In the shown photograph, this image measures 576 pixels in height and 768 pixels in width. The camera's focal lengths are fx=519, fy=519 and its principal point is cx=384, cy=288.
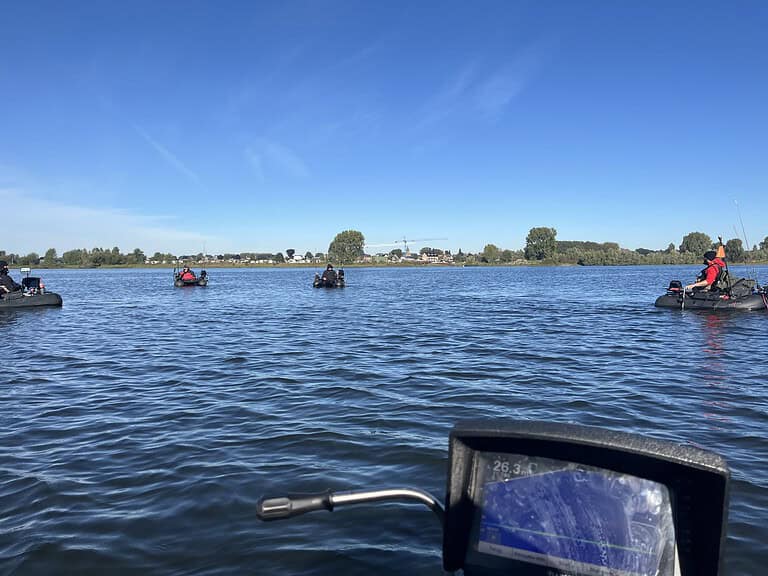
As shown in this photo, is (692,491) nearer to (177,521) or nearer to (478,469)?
(478,469)

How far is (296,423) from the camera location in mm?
7707

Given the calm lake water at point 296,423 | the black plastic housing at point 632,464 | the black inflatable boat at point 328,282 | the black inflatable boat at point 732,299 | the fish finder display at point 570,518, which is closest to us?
the black plastic housing at point 632,464

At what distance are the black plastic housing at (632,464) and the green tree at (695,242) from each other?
202 metres

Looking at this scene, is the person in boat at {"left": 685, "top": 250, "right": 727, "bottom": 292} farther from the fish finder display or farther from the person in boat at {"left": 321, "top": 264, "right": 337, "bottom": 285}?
the person in boat at {"left": 321, "top": 264, "right": 337, "bottom": 285}

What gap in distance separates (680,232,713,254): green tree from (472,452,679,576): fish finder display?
664 feet

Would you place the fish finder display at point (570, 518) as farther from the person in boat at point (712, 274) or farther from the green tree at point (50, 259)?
the green tree at point (50, 259)

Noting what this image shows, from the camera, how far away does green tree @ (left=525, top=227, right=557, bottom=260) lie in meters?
183

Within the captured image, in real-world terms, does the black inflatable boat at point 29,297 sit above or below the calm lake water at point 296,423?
above

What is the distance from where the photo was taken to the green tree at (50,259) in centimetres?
18675

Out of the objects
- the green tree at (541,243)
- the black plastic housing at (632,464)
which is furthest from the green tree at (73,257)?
the black plastic housing at (632,464)

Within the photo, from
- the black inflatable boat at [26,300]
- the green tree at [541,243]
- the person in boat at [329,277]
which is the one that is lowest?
the black inflatable boat at [26,300]

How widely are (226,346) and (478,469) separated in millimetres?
13962

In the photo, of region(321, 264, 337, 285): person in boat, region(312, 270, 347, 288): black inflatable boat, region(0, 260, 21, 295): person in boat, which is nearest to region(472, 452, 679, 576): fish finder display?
region(0, 260, 21, 295): person in boat

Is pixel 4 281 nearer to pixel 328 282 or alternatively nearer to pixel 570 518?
pixel 328 282
